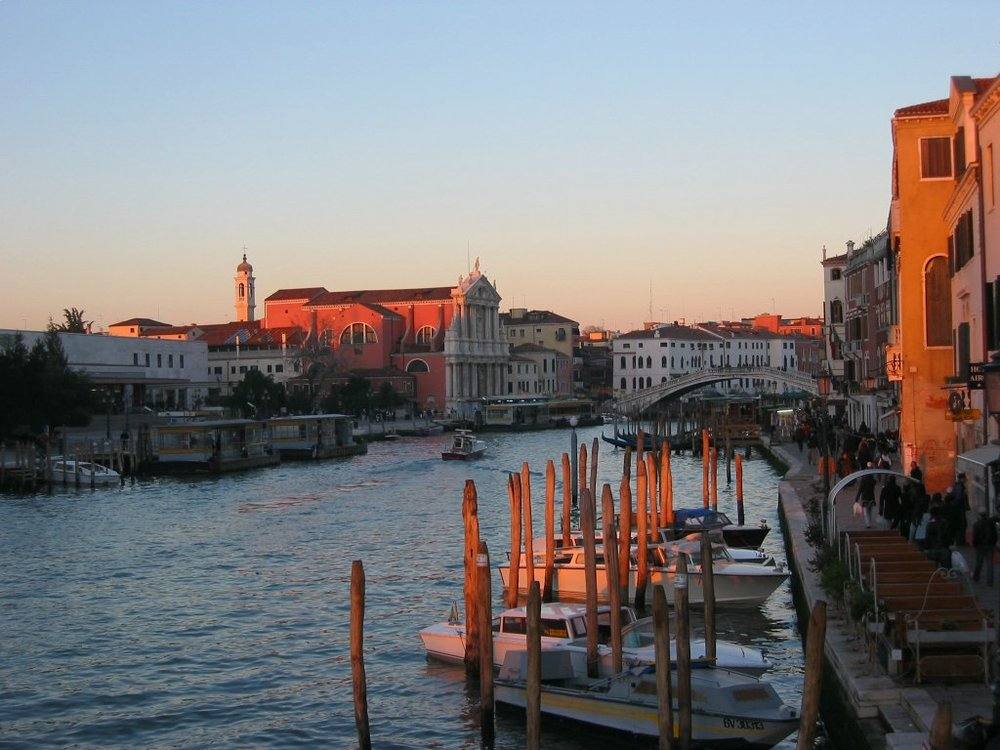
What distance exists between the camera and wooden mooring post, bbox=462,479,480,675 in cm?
1361

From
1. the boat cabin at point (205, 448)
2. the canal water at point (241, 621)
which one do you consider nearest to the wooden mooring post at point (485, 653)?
the canal water at point (241, 621)

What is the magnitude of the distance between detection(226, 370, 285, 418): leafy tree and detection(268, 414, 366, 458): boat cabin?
11.8 metres

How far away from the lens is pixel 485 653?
11508mm

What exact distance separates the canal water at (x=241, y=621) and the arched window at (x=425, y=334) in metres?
58.9

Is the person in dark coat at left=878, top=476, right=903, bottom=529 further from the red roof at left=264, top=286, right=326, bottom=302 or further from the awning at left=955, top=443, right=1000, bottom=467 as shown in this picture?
the red roof at left=264, top=286, right=326, bottom=302

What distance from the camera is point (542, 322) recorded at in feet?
389

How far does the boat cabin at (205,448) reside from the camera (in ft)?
150

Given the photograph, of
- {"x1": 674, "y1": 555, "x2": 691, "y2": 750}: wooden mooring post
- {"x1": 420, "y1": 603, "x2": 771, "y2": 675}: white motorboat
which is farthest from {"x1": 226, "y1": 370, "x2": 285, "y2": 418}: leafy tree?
{"x1": 674, "y1": 555, "x2": 691, "y2": 750}: wooden mooring post

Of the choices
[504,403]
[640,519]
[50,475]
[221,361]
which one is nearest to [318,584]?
[640,519]

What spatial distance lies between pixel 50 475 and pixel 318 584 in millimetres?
20085

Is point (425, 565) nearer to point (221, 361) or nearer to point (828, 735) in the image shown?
point (828, 735)

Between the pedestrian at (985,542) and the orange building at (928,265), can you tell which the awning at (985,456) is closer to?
the pedestrian at (985,542)

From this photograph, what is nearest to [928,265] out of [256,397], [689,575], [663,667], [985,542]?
[689,575]

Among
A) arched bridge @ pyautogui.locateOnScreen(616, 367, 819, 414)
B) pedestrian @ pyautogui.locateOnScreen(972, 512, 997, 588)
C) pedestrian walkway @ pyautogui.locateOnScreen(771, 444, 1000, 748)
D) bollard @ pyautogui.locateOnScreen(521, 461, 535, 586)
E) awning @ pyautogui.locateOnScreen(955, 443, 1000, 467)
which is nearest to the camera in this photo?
pedestrian walkway @ pyautogui.locateOnScreen(771, 444, 1000, 748)
